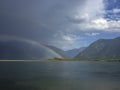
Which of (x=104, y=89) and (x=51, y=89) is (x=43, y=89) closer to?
(x=51, y=89)

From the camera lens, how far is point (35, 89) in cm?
6450

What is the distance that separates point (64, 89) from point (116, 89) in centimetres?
1455

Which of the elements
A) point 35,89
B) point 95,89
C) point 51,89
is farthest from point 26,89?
point 95,89

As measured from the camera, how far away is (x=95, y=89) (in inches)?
2596

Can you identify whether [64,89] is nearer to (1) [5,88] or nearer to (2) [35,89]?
(2) [35,89]

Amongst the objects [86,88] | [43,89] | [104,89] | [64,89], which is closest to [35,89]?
[43,89]

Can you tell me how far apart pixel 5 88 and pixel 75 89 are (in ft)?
63.8

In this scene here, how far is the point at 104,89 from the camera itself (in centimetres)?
6588

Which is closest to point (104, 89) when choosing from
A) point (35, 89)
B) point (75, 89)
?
point (75, 89)

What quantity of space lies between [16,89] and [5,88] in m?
3.29

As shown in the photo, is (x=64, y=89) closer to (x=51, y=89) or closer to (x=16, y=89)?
(x=51, y=89)

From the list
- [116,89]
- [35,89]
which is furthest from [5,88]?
[116,89]

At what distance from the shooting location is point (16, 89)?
211ft

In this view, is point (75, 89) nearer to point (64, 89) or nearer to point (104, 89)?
point (64, 89)
